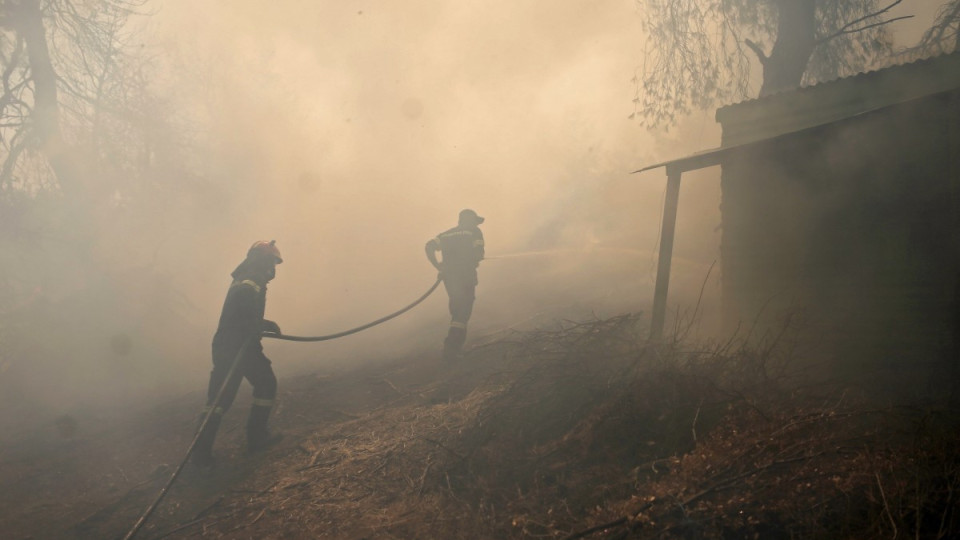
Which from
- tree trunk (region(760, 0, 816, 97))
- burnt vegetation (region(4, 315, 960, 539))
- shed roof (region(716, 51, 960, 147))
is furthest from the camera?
tree trunk (region(760, 0, 816, 97))

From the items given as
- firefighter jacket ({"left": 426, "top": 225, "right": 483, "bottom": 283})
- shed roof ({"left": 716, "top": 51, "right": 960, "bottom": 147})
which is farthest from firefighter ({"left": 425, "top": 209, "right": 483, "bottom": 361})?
shed roof ({"left": 716, "top": 51, "right": 960, "bottom": 147})

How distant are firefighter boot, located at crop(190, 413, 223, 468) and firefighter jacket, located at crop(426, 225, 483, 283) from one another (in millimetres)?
3724

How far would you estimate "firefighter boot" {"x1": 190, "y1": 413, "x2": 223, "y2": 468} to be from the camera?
20.1 ft

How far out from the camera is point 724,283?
8.27 meters

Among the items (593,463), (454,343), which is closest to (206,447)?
(454,343)

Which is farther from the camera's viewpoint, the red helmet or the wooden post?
the wooden post

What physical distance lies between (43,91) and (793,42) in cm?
1439

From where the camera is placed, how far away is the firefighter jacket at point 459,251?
8.89m

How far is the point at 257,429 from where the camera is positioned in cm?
645

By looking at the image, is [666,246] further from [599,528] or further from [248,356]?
[248,356]

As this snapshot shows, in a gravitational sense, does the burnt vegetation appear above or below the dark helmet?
below

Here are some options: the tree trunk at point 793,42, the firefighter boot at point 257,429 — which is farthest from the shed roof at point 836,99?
the firefighter boot at point 257,429

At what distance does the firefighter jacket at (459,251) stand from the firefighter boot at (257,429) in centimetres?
328

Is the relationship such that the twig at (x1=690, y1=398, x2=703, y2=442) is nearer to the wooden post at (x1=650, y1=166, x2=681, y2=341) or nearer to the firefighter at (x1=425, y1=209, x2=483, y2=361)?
the wooden post at (x1=650, y1=166, x2=681, y2=341)
